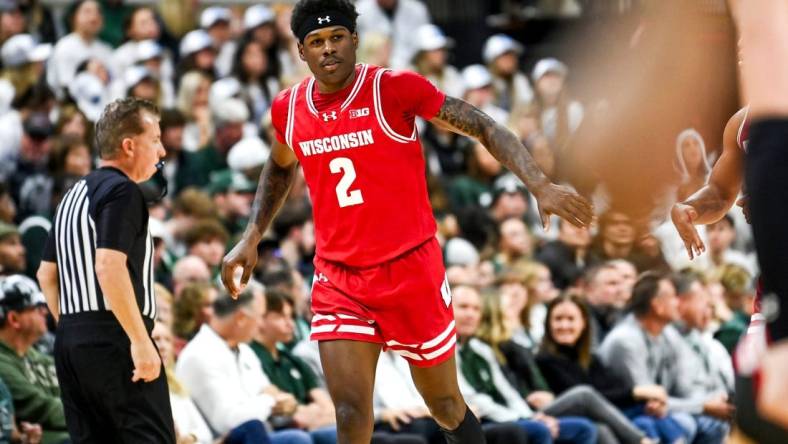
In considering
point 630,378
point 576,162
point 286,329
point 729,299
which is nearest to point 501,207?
point 576,162

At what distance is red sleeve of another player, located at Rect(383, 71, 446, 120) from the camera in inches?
246

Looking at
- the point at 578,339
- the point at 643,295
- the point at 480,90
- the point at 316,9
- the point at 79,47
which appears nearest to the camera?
the point at 316,9

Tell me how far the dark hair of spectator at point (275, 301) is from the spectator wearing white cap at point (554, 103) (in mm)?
6260

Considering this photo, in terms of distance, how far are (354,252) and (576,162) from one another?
8.48 metres

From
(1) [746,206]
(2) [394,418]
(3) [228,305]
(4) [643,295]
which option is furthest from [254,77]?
(1) [746,206]

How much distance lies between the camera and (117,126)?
656 cm

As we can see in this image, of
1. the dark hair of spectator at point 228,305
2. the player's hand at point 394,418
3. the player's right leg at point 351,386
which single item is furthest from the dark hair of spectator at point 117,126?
the player's hand at point 394,418

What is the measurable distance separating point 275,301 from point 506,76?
766 centimetres

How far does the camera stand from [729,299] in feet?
41.7

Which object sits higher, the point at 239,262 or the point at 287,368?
the point at 239,262

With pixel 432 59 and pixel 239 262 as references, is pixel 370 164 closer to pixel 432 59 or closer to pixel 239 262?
pixel 239 262

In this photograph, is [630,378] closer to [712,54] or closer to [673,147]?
[673,147]

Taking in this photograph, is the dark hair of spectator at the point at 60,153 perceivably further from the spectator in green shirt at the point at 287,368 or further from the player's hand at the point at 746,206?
the player's hand at the point at 746,206

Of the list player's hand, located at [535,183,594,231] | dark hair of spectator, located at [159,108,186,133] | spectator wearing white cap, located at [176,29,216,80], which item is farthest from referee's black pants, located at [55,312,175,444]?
spectator wearing white cap, located at [176,29,216,80]
